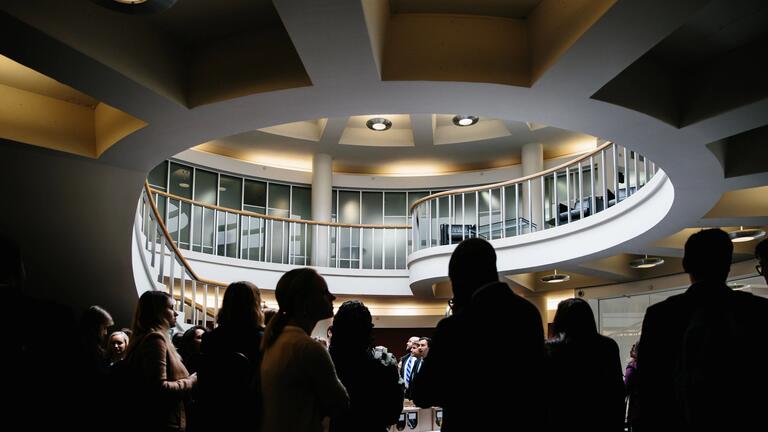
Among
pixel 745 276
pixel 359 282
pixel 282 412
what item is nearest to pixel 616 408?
pixel 282 412

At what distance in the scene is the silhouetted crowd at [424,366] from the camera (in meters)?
1.96

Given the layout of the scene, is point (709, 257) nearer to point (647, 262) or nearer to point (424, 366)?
point (424, 366)

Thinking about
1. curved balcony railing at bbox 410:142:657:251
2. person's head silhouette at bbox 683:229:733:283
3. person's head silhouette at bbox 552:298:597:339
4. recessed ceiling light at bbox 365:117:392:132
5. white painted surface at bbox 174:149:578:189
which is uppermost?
recessed ceiling light at bbox 365:117:392:132

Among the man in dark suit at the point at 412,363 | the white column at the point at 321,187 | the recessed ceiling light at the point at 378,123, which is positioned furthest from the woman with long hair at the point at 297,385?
the white column at the point at 321,187

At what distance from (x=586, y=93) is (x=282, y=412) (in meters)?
3.45

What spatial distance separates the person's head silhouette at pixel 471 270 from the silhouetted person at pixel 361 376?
1004mm

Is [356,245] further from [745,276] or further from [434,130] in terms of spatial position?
[745,276]

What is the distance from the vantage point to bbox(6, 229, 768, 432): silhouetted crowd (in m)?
1.96

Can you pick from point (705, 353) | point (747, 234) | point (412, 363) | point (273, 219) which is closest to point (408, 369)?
point (412, 363)

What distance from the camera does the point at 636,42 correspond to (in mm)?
4070

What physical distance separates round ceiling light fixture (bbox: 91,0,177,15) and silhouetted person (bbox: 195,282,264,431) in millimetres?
1683

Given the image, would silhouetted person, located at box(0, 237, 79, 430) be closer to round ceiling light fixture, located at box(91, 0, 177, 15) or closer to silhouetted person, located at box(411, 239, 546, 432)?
silhouetted person, located at box(411, 239, 546, 432)

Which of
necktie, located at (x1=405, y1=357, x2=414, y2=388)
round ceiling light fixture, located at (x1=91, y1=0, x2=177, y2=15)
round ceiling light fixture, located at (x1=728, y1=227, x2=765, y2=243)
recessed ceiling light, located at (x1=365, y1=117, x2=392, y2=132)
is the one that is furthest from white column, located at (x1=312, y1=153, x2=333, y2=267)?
round ceiling light fixture, located at (x1=91, y1=0, x2=177, y2=15)

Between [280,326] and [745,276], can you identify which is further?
[745,276]
